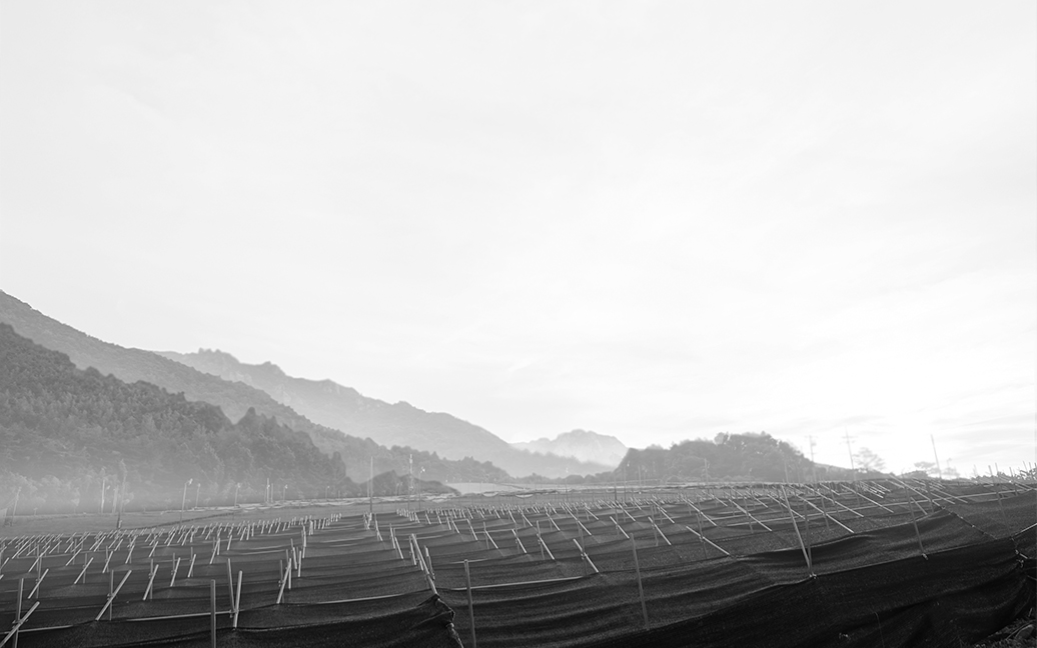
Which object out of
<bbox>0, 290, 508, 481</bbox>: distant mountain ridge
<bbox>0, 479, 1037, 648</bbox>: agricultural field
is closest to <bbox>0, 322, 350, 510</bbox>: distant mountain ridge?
<bbox>0, 290, 508, 481</bbox>: distant mountain ridge

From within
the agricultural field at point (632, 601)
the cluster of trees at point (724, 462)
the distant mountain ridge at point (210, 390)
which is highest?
the distant mountain ridge at point (210, 390)

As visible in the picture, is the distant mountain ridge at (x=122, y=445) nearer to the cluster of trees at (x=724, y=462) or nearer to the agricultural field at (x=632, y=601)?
the cluster of trees at (x=724, y=462)

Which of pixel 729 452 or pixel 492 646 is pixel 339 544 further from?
pixel 729 452

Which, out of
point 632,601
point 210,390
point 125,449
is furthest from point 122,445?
point 210,390

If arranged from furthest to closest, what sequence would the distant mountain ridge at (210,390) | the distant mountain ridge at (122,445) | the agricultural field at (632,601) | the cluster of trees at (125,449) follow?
the distant mountain ridge at (210,390)
the distant mountain ridge at (122,445)
the cluster of trees at (125,449)
the agricultural field at (632,601)

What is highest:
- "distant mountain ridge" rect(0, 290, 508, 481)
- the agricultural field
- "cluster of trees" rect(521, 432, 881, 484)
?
"distant mountain ridge" rect(0, 290, 508, 481)

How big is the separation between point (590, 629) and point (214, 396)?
162 metres

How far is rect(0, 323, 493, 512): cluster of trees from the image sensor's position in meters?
55.9

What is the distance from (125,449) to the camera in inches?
2621

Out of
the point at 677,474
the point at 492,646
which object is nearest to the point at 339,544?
the point at 492,646

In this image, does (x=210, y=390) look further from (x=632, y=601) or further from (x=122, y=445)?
(x=632, y=601)

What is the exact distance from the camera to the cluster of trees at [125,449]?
55.9 meters

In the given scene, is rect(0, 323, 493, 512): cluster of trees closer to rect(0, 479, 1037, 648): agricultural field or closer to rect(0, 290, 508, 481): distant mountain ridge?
rect(0, 290, 508, 481): distant mountain ridge

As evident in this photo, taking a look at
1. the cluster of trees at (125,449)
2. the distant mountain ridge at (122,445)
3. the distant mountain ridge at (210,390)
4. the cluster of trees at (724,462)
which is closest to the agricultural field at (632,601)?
the cluster of trees at (125,449)
